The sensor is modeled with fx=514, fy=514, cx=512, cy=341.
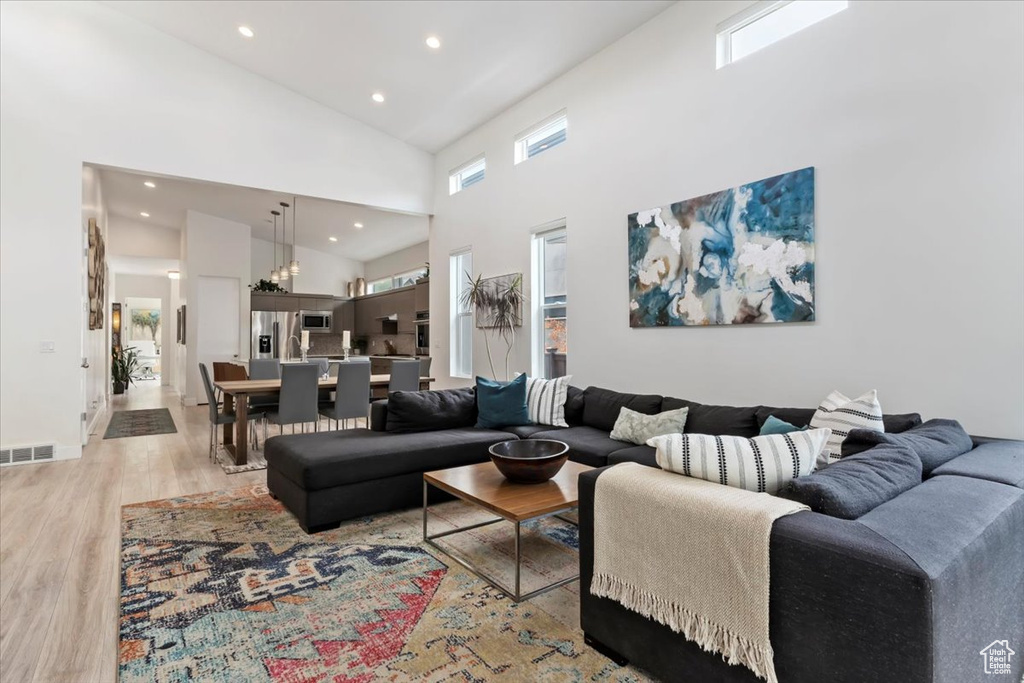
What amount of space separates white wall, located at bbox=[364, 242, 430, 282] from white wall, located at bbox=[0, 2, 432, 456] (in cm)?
380

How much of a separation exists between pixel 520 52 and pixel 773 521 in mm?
4889

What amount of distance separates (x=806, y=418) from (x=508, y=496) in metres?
1.84

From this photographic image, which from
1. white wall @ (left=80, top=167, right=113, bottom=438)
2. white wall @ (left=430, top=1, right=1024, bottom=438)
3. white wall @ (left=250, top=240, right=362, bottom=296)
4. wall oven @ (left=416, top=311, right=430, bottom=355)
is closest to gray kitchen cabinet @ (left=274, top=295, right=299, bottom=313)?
white wall @ (left=250, top=240, right=362, bottom=296)

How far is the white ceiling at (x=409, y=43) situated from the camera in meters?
4.44

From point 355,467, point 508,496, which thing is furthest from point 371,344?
point 508,496

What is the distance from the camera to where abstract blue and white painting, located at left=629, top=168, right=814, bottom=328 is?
338cm

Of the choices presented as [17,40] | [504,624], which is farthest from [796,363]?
[17,40]

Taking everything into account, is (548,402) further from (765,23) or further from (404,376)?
(765,23)

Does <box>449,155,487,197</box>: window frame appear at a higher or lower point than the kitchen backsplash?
Answer: higher

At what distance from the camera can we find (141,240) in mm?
9648

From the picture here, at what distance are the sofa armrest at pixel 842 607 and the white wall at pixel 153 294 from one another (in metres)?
14.7

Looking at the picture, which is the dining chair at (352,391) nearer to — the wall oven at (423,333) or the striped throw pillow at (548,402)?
the striped throw pillow at (548,402)

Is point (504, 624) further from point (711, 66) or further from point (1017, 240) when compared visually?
point (711, 66)

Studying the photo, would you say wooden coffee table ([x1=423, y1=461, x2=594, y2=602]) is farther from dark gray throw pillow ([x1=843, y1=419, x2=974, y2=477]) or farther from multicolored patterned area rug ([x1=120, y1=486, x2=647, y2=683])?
dark gray throw pillow ([x1=843, y1=419, x2=974, y2=477])
